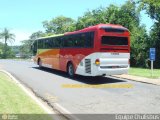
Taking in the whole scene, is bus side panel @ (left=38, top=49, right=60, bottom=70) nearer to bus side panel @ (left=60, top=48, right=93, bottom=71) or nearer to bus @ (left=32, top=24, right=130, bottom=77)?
bus side panel @ (left=60, top=48, right=93, bottom=71)

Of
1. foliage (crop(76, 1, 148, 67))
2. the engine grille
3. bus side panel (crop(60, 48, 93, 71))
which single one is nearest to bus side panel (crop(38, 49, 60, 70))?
bus side panel (crop(60, 48, 93, 71))

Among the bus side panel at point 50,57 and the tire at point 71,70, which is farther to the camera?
the bus side panel at point 50,57

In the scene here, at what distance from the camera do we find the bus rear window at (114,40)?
746 inches

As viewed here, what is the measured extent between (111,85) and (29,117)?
9082 millimetres

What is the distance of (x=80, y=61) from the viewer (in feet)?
67.8

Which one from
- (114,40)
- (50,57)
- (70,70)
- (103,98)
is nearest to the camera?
(103,98)

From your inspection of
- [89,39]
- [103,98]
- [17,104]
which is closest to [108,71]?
[89,39]

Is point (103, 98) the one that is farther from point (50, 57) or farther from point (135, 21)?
point (135, 21)

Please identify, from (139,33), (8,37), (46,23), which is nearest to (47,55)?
(139,33)

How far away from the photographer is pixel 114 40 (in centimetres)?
1939

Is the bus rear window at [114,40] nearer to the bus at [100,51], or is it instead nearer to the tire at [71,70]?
the bus at [100,51]

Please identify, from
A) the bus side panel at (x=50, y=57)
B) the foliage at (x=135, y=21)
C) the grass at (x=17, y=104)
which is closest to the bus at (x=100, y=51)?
the bus side panel at (x=50, y=57)

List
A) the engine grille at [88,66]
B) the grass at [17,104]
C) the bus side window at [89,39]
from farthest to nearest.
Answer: the engine grille at [88,66]
the bus side window at [89,39]
the grass at [17,104]

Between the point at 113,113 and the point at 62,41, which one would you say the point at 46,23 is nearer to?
the point at 62,41
